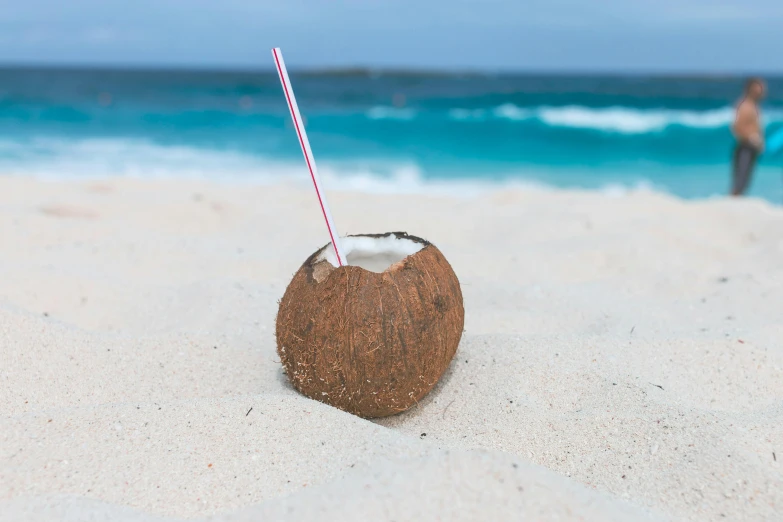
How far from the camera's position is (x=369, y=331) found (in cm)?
217

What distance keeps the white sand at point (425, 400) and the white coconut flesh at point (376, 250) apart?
1.82ft

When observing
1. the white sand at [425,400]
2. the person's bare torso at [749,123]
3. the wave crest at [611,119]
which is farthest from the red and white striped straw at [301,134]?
the wave crest at [611,119]

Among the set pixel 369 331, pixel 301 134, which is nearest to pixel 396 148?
pixel 301 134

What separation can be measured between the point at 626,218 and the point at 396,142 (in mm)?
9344

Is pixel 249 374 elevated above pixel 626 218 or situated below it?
above

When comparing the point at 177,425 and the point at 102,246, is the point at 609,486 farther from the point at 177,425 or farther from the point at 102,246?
the point at 102,246

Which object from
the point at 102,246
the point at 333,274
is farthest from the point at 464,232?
the point at 333,274

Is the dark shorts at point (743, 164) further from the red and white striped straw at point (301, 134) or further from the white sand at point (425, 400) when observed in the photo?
the red and white striped straw at point (301, 134)

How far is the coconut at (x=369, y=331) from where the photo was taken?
2.18m

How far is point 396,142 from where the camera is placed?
1469 cm

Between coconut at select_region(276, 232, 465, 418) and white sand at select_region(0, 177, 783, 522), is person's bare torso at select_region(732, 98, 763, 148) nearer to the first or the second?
white sand at select_region(0, 177, 783, 522)

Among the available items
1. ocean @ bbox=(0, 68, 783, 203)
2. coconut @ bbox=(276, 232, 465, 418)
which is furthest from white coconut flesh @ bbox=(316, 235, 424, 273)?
ocean @ bbox=(0, 68, 783, 203)

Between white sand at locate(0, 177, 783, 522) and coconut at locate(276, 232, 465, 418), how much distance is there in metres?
0.12

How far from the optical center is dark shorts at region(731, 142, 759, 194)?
23.5 ft
